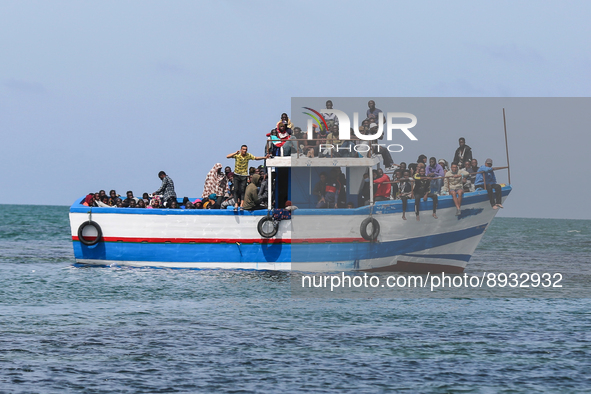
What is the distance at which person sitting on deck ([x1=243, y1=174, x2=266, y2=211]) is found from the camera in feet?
80.8

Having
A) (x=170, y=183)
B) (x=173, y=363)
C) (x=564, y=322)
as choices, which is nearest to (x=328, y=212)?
(x=170, y=183)

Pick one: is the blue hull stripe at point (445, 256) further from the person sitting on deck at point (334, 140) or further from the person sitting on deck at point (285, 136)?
the person sitting on deck at point (285, 136)

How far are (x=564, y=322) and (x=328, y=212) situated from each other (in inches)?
356

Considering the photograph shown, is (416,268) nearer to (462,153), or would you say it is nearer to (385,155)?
(385,155)

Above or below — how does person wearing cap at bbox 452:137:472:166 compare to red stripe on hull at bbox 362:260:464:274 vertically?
above

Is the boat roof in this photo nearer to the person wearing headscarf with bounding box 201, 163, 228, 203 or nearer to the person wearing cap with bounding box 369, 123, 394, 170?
the person wearing cap with bounding box 369, 123, 394, 170

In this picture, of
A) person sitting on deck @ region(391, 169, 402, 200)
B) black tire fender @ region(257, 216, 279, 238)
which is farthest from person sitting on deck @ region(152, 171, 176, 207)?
person sitting on deck @ region(391, 169, 402, 200)

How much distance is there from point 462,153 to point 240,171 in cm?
786

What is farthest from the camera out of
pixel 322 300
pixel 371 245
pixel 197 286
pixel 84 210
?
pixel 84 210

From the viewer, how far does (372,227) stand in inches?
951

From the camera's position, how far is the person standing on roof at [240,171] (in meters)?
24.2

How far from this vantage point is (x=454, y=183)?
24703 millimetres

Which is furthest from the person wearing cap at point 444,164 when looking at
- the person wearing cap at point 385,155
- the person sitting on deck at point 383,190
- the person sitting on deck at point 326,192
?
the person sitting on deck at point 326,192

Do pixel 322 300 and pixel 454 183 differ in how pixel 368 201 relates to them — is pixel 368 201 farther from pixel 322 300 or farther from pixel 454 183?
pixel 322 300
